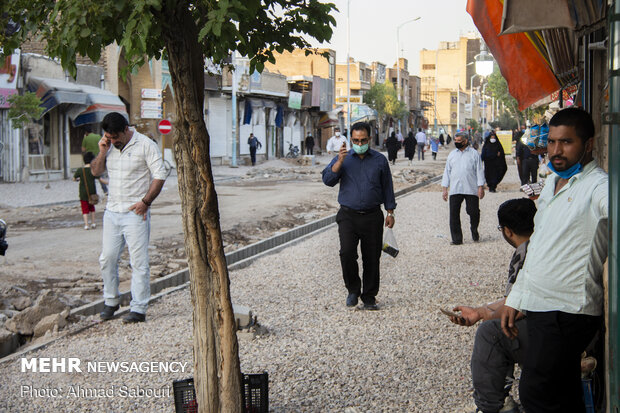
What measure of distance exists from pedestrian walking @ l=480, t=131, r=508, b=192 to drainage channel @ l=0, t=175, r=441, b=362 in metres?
5.44

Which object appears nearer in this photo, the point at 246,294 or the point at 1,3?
the point at 1,3

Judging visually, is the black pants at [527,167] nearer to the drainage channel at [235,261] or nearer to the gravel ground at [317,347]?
the drainage channel at [235,261]

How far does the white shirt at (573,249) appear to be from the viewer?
3.02m

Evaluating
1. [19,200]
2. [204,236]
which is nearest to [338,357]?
[204,236]

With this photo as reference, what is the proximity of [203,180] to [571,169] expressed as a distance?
174cm

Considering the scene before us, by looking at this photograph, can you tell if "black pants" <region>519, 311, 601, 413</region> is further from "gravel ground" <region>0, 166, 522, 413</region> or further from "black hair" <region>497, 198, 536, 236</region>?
"gravel ground" <region>0, 166, 522, 413</region>

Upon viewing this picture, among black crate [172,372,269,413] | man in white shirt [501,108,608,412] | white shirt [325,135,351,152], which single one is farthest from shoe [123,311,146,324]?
white shirt [325,135,351,152]

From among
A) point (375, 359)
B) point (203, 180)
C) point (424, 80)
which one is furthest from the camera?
point (424, 80)

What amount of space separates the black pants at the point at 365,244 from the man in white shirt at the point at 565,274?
12.3 ft

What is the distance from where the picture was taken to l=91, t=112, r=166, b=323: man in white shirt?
6.63m

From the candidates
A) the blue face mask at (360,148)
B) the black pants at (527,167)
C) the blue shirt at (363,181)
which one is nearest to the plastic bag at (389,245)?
the blue shirt at (363,181)

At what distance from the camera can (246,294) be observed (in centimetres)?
809

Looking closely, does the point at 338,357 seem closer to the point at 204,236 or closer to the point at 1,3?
the point at 204,236

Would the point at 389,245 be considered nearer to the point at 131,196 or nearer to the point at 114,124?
the point at 131,196
